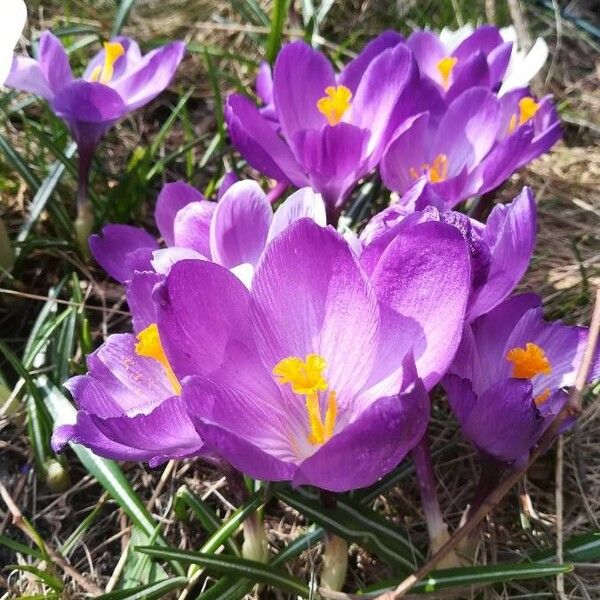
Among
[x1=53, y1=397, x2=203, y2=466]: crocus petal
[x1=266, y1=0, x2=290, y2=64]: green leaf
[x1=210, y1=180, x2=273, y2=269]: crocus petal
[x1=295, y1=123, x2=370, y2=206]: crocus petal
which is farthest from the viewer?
[x1=266, y1=0, x2=290, y2=64]: green leaf

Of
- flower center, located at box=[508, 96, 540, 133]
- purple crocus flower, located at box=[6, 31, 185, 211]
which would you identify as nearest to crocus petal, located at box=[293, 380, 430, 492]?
flower center, located at box=[508, 96, 540, 133]

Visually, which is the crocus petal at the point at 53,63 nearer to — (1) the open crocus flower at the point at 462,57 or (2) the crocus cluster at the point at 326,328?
(2) the crocus cluster at the point at 326,328

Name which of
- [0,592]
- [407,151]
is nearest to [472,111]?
[407,151]

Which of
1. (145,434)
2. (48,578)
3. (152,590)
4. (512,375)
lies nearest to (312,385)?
(145,434)

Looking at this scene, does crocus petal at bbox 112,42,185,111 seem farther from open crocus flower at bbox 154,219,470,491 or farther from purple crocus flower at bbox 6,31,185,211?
open crocus flower at bbox 154,219,470,491

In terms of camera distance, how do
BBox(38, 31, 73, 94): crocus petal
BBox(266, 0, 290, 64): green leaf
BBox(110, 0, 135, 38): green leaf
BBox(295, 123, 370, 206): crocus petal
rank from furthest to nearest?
1. BBox(110, 0, 135, 38): green leaf
2. BBox(266, 0, 290, 64): green leaf
3. BBox(38, 31, 73, 94): crocus petal
4. BBox(295, 123, 370, 206): crocus petal

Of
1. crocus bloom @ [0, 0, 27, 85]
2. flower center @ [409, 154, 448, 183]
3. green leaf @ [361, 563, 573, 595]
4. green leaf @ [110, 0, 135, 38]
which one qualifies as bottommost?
green leaf @ [361, 563, 573, 595]

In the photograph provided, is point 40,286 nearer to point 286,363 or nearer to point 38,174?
point 38,174

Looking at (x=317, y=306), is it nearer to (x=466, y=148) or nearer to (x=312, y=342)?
(x=312, y=342)

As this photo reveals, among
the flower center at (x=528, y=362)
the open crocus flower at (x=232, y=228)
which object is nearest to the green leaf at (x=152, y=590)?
the open crocus flower at (x=232, y=228)
